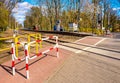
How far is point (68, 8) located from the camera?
58594mm

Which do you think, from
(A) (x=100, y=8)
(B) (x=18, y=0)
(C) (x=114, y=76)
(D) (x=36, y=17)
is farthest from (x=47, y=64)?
(D) (x=36, y=17)

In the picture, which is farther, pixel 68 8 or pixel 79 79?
pixel 68 8

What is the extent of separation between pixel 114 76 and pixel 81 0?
48.8 meters

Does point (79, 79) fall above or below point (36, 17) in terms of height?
below

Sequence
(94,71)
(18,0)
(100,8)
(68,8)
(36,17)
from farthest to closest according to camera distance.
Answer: (36,17) → (68,8) → (100,8) → (18,0) → (94,71)

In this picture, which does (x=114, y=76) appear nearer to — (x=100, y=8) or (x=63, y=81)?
(x=63, y=81)

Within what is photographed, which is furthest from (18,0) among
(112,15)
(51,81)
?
(112,15)

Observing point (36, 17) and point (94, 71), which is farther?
point (36, 17)

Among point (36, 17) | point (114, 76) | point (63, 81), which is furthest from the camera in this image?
point (36, 17)

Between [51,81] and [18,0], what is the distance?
24418mm

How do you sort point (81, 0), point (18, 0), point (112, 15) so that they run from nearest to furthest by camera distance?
point (18, 0)
point (81, 0)
point (112, 15)

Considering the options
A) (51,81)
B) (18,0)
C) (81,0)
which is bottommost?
(51,81)

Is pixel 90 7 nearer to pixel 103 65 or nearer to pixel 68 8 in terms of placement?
pixel 68 8

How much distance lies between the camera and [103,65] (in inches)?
365
